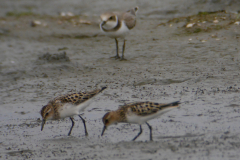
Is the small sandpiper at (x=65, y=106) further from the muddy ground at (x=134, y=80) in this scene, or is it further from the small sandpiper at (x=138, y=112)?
the small sandpiper at (x=138, y=112)

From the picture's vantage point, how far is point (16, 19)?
17.8 meters

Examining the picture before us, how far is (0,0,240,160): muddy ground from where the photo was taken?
559 cm

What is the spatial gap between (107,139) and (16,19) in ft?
43.9

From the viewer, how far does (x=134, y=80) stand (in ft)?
29.9

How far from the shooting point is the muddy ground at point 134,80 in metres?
5.59

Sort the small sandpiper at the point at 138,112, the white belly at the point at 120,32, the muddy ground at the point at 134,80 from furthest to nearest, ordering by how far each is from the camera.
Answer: the white belly at the point at 120,32, the small sandpiper at the point at 138,112, the muddy ground at the point at 134,80

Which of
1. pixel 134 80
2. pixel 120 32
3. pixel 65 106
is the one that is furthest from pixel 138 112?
pixel 120 32

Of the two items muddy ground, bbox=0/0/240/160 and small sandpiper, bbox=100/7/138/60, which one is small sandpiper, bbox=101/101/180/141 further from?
small sandpiper, bbox=100/7/138/60

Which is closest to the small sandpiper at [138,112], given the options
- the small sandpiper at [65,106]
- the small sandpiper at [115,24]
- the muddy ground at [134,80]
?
the muddy ground at [134,80]

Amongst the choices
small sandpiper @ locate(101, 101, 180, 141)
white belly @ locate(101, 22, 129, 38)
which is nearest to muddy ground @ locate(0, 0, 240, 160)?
small sandpiper @ locate(101, 101, 180, 141)

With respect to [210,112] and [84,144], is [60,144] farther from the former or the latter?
[210,112]

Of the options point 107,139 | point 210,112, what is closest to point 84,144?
point 107,139

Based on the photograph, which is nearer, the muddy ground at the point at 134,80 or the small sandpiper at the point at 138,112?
the muddy ground at the point at 134,80

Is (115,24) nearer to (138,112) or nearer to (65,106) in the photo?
(65,106)
